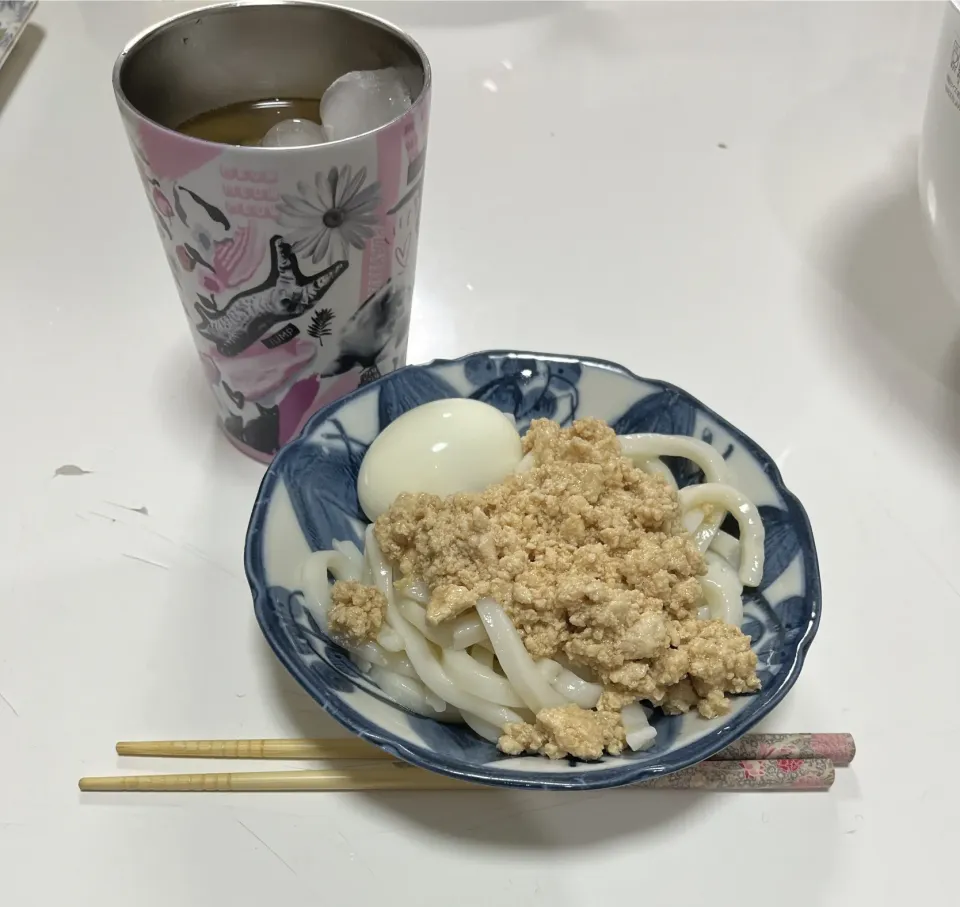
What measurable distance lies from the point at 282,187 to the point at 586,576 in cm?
39

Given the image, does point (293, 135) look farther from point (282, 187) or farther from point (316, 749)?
point (316, 749)

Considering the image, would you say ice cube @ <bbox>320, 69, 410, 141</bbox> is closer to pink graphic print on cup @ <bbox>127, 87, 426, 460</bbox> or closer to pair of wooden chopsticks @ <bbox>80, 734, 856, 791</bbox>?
pink graphic print on cup @ <bbox>127, 87, 426, 460</bbox>

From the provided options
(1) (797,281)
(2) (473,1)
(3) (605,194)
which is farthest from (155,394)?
(2) (473,1)

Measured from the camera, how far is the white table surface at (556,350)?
64 cm

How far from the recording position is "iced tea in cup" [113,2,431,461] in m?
0.68

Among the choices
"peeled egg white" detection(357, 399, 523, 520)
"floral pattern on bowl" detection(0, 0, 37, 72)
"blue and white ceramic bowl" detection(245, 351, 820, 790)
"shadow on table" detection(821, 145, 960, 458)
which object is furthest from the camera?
"floral pattern on bowl" detection(0, 0, 37, 72)

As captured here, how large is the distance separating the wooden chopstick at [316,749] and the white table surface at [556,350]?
22mm

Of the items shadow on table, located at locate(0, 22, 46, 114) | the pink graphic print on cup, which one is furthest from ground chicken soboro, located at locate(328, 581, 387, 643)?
shadow on table, located at locate(0, 22, 46, 114)

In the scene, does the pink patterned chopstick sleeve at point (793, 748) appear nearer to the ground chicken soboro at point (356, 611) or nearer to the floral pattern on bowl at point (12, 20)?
the ground chicken soboro at point (356, 611)

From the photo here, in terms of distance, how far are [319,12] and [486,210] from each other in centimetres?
53

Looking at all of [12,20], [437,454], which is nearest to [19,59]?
[12,20]

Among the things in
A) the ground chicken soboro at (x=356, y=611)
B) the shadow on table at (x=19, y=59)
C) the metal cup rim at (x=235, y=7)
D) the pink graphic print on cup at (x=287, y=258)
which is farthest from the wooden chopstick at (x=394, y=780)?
the shadow on table at (x=19, y=59)

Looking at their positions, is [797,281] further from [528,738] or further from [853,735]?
[528,738]

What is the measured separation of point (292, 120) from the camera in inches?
32.5
